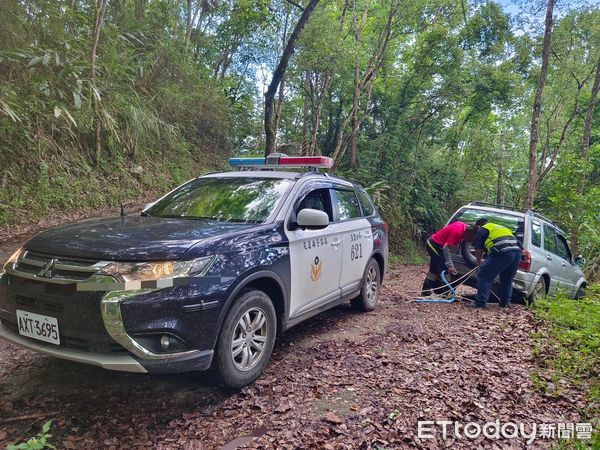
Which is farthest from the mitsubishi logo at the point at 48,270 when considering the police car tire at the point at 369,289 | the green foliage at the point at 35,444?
the police car tire at the point at 369,289

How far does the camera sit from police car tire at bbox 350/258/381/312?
213 inches

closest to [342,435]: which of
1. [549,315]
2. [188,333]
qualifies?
[188,333]

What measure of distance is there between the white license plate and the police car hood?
43cm

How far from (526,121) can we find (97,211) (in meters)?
22.2

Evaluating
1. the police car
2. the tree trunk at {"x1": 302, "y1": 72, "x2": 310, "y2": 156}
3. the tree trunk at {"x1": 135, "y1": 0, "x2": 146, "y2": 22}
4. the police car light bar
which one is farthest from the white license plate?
the tree trunk at {"x1": 302, "y1": 72, "x2": 310, "y2": 156}

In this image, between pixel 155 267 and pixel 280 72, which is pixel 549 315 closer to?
pixel 155 267

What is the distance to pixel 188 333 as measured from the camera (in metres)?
2.61

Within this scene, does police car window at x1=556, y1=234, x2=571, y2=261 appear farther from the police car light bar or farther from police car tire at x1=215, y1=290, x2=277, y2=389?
police car tire at x1=215, y1=290, x2=277, y2=389

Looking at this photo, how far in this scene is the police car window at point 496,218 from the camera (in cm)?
679

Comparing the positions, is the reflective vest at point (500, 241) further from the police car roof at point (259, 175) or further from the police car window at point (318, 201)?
the police car roof at point (259, 175)

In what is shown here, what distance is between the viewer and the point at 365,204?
5723mm

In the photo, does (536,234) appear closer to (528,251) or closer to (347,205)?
(528,251)

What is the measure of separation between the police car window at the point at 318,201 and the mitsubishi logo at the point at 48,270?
2.16 metres

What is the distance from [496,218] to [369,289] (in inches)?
120
